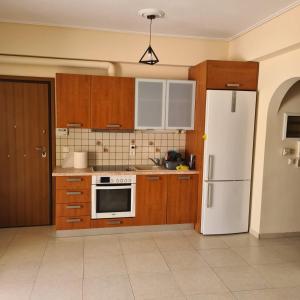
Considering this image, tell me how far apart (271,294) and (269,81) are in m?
2.44

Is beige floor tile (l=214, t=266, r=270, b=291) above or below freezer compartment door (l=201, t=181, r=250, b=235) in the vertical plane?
below

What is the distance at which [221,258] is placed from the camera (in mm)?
3420

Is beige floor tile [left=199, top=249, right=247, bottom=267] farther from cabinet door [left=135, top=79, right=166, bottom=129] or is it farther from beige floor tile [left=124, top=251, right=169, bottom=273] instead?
cabinet door [left=135, top=79, right=166, bottom=129]

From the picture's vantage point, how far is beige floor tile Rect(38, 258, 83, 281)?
2926 mm

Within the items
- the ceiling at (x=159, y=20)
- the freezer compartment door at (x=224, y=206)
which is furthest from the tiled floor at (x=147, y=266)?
the ceiling at (x=159, y=20)

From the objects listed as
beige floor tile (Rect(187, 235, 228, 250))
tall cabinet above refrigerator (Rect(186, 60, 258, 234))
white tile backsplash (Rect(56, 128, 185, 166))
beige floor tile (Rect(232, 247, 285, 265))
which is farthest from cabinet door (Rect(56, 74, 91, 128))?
beige floor tile (Rect(232, 247, 285, 265))

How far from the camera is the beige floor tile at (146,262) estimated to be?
312 centimetres

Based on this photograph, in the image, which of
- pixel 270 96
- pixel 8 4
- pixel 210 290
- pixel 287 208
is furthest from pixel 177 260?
pixel 8 4

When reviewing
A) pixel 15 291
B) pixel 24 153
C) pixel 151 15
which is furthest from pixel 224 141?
pixel 15 291

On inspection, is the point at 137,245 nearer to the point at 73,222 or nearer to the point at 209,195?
the point at 73,222

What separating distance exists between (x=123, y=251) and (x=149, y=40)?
286 centimetres

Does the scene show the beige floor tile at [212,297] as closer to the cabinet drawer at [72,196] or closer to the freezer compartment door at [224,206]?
the freezer compartment door at [224,206]

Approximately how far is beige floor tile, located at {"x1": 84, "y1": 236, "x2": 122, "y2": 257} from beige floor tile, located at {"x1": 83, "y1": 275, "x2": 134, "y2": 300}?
1.83 feet

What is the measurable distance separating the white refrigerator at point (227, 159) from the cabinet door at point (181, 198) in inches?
9.6
